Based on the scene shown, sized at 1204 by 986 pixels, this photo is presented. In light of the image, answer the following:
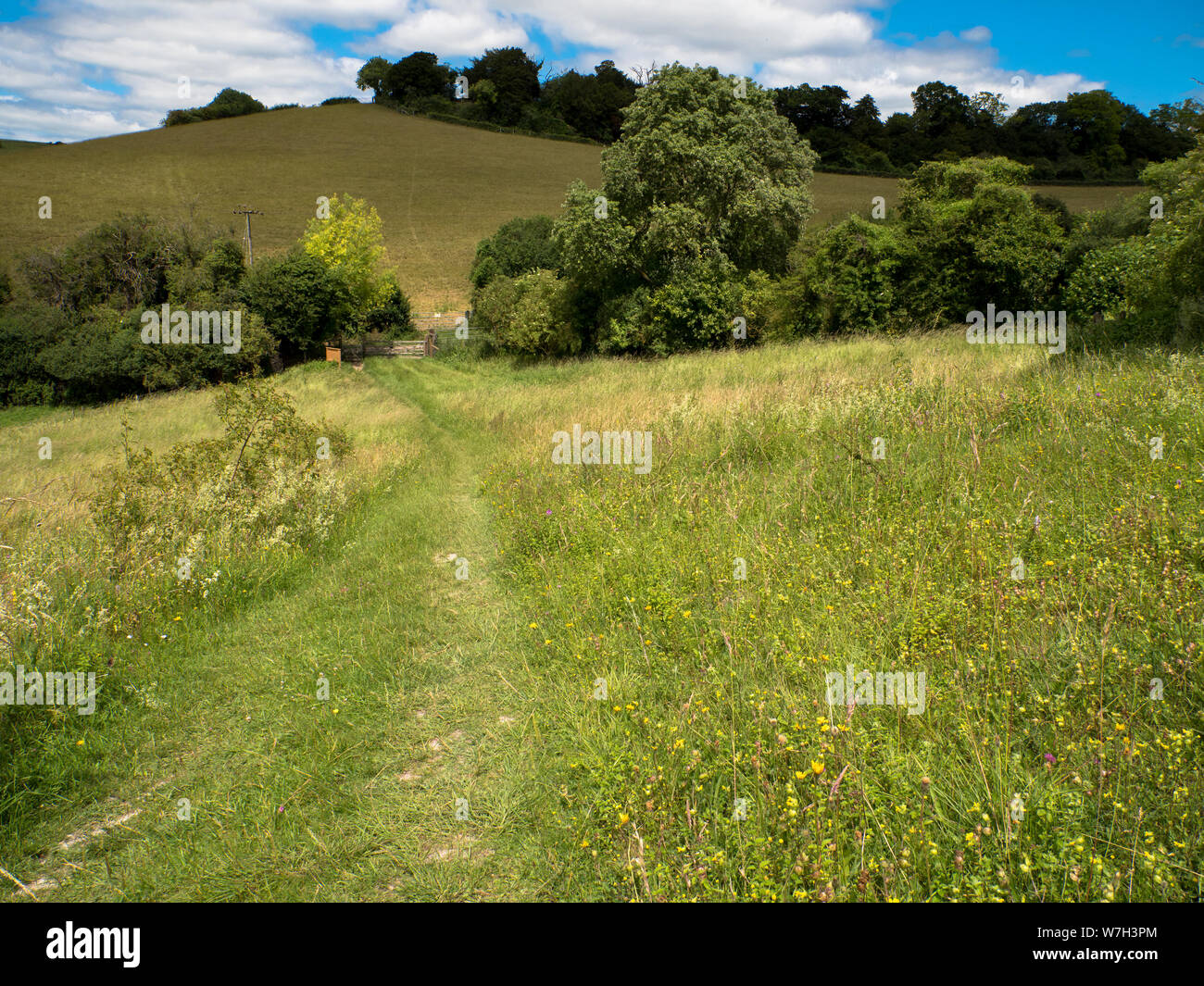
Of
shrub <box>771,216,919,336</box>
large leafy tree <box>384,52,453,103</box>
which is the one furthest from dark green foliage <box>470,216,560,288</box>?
large leafy tree <box>384,52,453,103</box>

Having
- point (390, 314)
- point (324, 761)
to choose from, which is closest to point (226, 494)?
point (324, 761)

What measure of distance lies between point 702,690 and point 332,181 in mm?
Answer: 80702

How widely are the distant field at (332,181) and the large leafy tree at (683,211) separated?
25.8 m

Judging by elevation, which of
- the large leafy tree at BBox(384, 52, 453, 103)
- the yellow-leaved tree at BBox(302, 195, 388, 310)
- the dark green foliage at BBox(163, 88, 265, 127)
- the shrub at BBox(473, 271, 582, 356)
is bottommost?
the shrub at BBox(473, 271, 582, 356)

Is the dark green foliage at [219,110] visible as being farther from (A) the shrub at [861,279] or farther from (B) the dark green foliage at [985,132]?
Answer: (A) the shrub at [861,279]

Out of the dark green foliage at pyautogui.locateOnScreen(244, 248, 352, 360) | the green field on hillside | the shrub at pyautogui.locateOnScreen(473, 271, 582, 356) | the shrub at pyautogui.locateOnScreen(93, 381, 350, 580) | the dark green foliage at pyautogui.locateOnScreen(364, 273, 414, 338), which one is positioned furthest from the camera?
the dark green foliage at pyautogui.locateOnScreen(364, 273, 414, 338)

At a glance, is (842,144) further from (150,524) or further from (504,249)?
(150,524)

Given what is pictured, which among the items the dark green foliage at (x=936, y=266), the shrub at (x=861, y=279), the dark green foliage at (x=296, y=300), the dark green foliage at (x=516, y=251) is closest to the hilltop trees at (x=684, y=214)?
the shrub at (x=861, y=279)

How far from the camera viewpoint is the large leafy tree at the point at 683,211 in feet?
92.2

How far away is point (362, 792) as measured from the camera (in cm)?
370

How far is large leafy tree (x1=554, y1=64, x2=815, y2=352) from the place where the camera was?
2809 cm

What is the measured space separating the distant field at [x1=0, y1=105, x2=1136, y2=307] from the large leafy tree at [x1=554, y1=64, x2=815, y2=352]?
25.8 metres

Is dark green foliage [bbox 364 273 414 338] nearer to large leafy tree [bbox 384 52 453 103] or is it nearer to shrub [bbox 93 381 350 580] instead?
shrub [bbox 93 381 350 580]

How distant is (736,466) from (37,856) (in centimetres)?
696
